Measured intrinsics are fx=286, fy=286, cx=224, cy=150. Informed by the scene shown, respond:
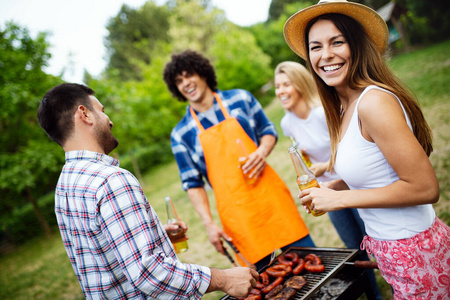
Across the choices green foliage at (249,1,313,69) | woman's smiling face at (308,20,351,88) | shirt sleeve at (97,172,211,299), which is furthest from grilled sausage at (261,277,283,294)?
green foliage at (249,1,313,69)

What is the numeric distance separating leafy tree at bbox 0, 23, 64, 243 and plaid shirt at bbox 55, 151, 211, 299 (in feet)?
28.9

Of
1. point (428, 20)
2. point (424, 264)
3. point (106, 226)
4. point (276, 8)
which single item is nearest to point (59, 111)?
point (106, 226)

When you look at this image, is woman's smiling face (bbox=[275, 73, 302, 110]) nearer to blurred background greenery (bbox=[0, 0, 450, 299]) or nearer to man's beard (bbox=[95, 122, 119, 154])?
blurred background greenery (bbox=[0, 0, 450, 299])

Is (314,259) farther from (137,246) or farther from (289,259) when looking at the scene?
(137,246)

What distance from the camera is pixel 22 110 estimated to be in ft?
32.9

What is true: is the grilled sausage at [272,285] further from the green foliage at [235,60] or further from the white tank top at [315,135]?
the green foliage at [235,60]

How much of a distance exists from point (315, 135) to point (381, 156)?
1.48 meters

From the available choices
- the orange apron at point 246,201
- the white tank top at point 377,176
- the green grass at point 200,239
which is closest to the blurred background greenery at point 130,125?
the green grass at point 200,239

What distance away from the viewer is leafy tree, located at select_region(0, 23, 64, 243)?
8.93 metres

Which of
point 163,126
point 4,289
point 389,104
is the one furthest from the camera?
point 163,126

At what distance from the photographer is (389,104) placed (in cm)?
139

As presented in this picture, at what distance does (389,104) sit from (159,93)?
2093cm

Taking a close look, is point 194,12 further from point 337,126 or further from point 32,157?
point 337,126

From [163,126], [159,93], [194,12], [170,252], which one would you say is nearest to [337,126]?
[170,252]
